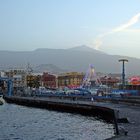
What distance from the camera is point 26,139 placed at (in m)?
32.6

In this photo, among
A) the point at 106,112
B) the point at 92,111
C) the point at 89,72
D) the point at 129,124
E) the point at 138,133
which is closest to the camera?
the point at 138,133

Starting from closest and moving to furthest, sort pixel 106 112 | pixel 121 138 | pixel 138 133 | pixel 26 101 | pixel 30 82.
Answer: pixel 121 138 < pixel 138 133 < pixel 106 112 < pixel 26 101 < pixel 30 82

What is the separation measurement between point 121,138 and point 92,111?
36417 millimetres

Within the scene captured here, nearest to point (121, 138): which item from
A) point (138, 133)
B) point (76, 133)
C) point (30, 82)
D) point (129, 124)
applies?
point (138, 133)

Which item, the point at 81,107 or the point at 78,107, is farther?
the point at 78,107

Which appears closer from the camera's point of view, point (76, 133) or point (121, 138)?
point (121, 138)

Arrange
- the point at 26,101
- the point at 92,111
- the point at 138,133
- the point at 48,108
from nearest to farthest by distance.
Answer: the point at 138,133, the point at 92,111, the point at 48,108, the point at 26,101

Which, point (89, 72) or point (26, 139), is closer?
point (26, 139)

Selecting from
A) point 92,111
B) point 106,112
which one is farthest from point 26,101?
point 106,112

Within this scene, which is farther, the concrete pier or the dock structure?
the concrete pier

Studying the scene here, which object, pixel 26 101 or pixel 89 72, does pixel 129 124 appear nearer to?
pixel 26 101

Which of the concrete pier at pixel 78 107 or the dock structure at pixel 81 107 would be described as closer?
the dock structure at pixel 81 107

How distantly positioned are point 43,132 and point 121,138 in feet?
50.2

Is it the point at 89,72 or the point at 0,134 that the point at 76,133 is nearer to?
the point at 0,134
